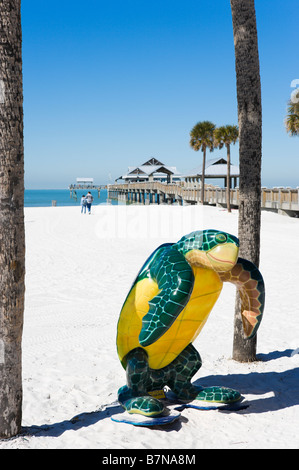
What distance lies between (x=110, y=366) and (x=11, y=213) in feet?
9.45

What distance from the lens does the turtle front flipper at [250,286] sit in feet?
13.8

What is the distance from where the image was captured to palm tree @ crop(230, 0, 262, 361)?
562 centimetres

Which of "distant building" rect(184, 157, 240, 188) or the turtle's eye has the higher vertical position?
"distant building" rect(184, 157, 240, 188)

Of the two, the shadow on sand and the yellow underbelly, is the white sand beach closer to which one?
the shadow on sand

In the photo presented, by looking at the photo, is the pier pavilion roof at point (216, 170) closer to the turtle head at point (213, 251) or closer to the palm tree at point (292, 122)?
the palm tree at point (292, 122)

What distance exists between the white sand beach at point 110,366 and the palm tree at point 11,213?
43 cm

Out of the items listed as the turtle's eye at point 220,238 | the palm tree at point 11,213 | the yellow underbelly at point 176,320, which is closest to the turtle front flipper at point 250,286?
the yellow underbelly at point 176,320

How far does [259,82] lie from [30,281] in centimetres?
703

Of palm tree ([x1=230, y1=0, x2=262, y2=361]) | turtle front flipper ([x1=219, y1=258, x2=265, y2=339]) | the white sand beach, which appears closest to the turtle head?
turtle front flipper ([x1=219, y1=258, x2=265, y2=339])

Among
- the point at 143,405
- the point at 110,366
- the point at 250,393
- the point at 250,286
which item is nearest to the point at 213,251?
the point at 250,286

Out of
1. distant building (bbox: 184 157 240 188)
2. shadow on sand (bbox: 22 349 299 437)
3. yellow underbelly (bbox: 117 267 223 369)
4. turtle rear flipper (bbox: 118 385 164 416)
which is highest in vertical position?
distant building (bbox: 184 157 240 188)

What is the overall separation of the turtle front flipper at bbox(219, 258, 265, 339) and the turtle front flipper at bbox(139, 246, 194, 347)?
55cm
